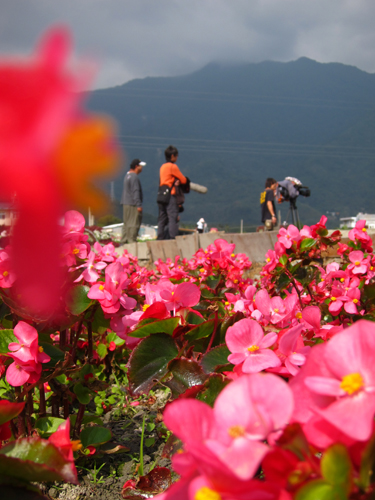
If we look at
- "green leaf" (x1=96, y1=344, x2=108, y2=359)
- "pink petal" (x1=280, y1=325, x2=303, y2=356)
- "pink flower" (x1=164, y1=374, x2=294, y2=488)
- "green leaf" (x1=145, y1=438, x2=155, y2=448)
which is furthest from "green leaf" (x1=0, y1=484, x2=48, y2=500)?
"green leaf" (x1=96, y1=344, x2=108, y2=359)

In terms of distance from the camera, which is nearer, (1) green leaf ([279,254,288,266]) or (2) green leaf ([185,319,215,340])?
(2) green leaf ([185,319,215,340])

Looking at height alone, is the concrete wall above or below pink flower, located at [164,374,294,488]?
below

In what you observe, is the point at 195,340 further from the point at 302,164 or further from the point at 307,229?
the point at 302,164

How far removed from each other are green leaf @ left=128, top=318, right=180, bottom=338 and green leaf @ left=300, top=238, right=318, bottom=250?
2.28 feet

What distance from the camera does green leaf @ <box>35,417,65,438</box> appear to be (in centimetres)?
71

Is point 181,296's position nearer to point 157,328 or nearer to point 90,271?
point 157,328

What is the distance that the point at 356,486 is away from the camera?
0.76 ft

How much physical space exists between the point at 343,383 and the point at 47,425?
61 cm

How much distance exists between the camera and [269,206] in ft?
19.8

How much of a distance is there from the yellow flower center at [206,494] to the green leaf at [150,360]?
0.39 metres

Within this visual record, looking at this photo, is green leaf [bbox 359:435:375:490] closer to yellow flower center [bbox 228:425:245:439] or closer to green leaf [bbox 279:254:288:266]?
yellow flower center [bbox 228:425:245:439]

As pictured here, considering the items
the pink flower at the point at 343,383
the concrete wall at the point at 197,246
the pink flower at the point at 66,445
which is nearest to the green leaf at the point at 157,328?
the pink flower at the point at 66,445

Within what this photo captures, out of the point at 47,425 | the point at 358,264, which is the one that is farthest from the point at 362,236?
the point at 47,425

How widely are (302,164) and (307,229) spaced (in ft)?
268
